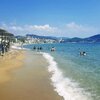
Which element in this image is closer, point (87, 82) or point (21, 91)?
point (21, 91)

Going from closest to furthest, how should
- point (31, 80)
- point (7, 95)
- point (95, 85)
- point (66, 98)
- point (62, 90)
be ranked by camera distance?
point (66, 98), point (7, 95), point (62, 90), point (95, 85), point (31, 80)

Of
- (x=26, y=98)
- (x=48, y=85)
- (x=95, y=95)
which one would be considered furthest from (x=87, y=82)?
(x=26, y=98)

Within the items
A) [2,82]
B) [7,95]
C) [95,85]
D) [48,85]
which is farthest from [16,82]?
[95,85]

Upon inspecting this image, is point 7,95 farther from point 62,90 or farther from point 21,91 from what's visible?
point 62,90

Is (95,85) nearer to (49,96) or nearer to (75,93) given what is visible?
(75,93)

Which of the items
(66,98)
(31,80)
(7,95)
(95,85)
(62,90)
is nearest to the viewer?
(66,98)

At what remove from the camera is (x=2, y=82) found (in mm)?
23547

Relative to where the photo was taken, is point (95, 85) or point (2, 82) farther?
point (2, 82)

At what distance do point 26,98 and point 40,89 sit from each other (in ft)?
9.98

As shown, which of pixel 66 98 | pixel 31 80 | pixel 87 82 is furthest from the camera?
pixel 31 80

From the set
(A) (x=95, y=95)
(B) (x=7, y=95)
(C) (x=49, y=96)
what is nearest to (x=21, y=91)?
(B) (x=7, y=95)

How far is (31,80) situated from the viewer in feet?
80.3

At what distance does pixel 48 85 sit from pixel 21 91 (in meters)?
3.02

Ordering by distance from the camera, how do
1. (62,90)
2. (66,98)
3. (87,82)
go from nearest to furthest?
(66,98) < (62,90) < (87,82)
